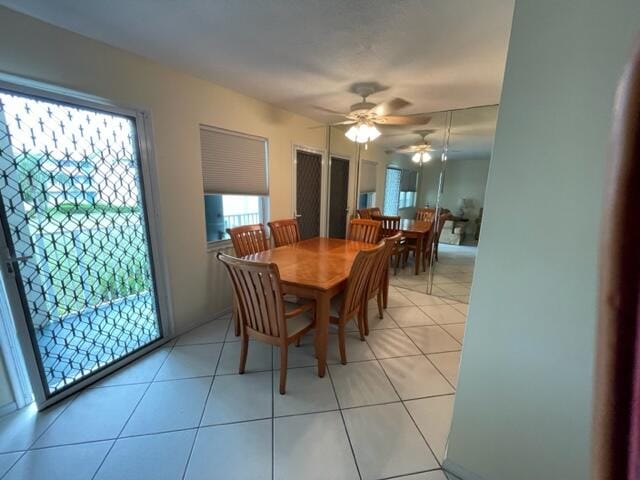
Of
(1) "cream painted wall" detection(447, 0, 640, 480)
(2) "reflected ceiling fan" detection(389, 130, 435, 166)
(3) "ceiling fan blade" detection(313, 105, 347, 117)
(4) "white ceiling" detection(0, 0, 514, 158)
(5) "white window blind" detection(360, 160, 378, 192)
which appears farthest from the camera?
(5) "white window blind" detection(360, 160, 378, 192)

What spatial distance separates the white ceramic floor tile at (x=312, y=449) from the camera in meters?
1.28

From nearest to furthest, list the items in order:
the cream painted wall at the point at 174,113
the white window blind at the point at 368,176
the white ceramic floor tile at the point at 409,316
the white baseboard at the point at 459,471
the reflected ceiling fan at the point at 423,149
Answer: the white baseboard at the point at 459,471 < the cream painted wall at the point at 174,113 < the white ceramic floor tile at the point at 409,316 < the reflected ceiling fan at the point at 423,149 < the white window blind at the point at 368,176

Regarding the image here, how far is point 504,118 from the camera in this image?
38.9 inches

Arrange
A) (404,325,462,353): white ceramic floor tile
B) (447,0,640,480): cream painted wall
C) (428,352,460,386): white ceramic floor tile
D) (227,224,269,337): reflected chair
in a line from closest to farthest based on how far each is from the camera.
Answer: (447,0,640,480): cream painted wall → (428,352,460,386): white ceramic floor tile → (404,325,462,353): white ceramic floor tile → (227,224,269,337): reflected chair

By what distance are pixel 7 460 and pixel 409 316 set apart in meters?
3.01

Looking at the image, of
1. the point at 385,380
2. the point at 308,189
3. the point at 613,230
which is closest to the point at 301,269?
the point at 385,380

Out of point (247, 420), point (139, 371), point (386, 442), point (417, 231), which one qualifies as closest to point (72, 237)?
point (139, 371)

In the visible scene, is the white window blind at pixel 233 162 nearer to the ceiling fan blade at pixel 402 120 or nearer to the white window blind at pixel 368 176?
the ceiling fan blade at pixel 402 120

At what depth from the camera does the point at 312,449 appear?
139 cm

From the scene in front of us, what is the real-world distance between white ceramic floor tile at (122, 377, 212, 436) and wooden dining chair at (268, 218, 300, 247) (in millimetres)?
1561

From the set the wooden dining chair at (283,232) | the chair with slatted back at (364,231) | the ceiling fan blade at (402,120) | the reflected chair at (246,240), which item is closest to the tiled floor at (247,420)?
the reflected chair at (246,240)

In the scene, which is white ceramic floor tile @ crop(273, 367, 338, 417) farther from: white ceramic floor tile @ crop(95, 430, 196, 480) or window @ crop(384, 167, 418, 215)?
window @ crop(384, 167, 418, 215)

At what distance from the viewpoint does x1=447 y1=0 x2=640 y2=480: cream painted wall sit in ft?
2.72

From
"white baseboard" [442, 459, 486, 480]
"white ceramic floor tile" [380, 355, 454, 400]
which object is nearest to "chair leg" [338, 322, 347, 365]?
"white ceramic floor tile" [380, 355, 454, 400]
